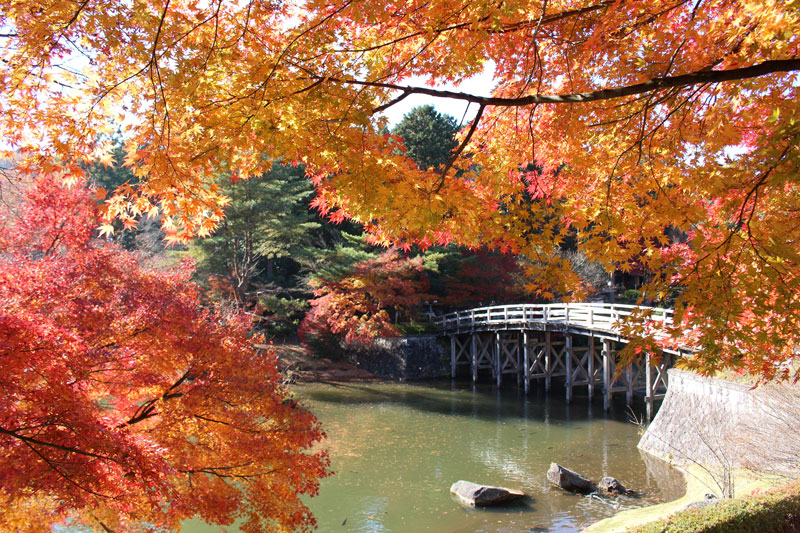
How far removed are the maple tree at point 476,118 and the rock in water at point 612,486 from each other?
5.70m

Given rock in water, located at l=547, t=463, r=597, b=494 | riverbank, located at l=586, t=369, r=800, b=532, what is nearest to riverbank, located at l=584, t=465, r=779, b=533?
riverbank, located at l=586, t=369, r=800, b=532

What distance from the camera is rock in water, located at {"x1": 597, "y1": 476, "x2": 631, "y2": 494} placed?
9428 millimetres

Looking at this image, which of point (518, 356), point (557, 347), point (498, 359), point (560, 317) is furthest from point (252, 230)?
point (557, 347)

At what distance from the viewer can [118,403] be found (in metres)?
6.03

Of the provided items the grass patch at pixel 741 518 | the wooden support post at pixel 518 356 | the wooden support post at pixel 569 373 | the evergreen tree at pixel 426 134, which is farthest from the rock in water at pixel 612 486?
the evergreen tree at pixel 426 134

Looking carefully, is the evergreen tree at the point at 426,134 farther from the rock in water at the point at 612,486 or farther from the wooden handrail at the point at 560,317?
the rock in water at the point at 612,486

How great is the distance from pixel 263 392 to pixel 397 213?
11.3 feet

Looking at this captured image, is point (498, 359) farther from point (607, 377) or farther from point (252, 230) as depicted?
point (252, 230)

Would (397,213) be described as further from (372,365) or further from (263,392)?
(372,365)

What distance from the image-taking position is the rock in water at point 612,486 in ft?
30.9

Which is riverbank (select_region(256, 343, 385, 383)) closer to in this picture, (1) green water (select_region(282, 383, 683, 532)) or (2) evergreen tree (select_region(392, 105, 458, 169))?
(1) green water (select_region(282, 383, 683, 532))

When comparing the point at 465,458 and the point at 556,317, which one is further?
the point at 556,317

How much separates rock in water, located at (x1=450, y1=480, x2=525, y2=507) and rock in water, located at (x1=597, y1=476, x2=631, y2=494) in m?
1.44

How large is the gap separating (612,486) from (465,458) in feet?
10.5
